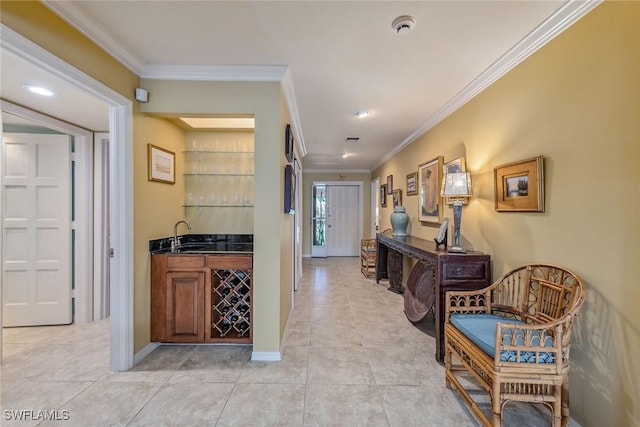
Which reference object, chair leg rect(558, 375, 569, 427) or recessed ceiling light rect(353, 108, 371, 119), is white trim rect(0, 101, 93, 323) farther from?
chair leg rect(558, 375, 569, 427)

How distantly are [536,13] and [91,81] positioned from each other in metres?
2.72

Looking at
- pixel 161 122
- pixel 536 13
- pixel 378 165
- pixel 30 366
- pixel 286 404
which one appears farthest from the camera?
pixel 378 165

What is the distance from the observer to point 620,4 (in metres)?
1.31

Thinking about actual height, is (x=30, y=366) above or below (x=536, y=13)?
below

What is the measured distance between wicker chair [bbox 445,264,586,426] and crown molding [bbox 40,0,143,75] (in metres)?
2.83

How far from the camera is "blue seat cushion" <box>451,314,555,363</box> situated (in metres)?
1.37

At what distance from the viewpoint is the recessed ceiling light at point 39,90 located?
2.01m

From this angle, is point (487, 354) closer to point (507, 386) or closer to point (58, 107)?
point (507, 386)

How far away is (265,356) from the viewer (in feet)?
7.32

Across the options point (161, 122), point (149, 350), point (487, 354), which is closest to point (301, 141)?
point (161, 122)

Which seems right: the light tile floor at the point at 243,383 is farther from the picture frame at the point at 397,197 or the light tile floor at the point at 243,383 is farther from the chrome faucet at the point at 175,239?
the picture frame at the point at 397,197

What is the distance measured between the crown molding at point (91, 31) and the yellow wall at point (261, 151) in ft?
0.67

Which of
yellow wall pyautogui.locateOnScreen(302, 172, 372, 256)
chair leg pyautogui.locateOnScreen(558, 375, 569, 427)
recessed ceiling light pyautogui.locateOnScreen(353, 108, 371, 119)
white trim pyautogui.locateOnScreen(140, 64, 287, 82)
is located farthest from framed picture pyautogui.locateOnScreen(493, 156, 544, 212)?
yellow wall pyautogui.locateOnScreen(302, 172, 372, 256)

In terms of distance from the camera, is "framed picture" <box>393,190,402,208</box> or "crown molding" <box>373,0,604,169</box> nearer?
"crown molding" <box>373,0,604,169</box>
